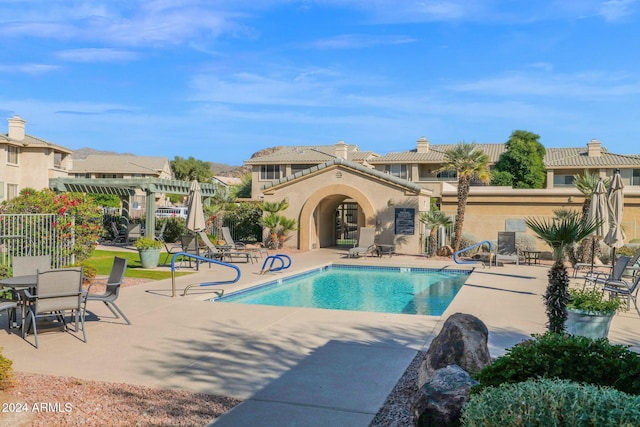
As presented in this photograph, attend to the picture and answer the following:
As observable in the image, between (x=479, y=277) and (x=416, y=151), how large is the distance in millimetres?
42323

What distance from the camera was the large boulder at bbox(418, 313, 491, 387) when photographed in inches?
209

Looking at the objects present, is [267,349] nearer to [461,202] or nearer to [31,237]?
[31,237]

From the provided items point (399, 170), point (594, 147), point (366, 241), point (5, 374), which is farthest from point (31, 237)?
point (594, 147)

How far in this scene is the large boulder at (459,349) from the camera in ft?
17.4

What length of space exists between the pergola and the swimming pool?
31.0 feet

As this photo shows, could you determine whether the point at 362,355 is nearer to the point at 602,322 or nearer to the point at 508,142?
the point at 602,322

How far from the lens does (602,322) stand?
7.75 m

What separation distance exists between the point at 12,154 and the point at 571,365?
146 feet

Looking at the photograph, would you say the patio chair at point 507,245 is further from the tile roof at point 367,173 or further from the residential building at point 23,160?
the residential building at point 23,160

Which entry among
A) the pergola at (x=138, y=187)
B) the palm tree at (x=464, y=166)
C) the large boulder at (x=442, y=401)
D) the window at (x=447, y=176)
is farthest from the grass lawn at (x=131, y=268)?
the window at (x=447, y=176)

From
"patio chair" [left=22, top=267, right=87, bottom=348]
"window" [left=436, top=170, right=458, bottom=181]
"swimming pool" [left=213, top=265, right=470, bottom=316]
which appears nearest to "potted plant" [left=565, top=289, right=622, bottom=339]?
"swimming pool" [left=213, top=265, right=470, bottom=316]

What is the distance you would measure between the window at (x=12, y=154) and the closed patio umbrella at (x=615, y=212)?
40.2 meters

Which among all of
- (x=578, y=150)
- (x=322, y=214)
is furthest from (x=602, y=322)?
(x=578, y=150)

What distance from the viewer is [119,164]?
A: 67875mm
